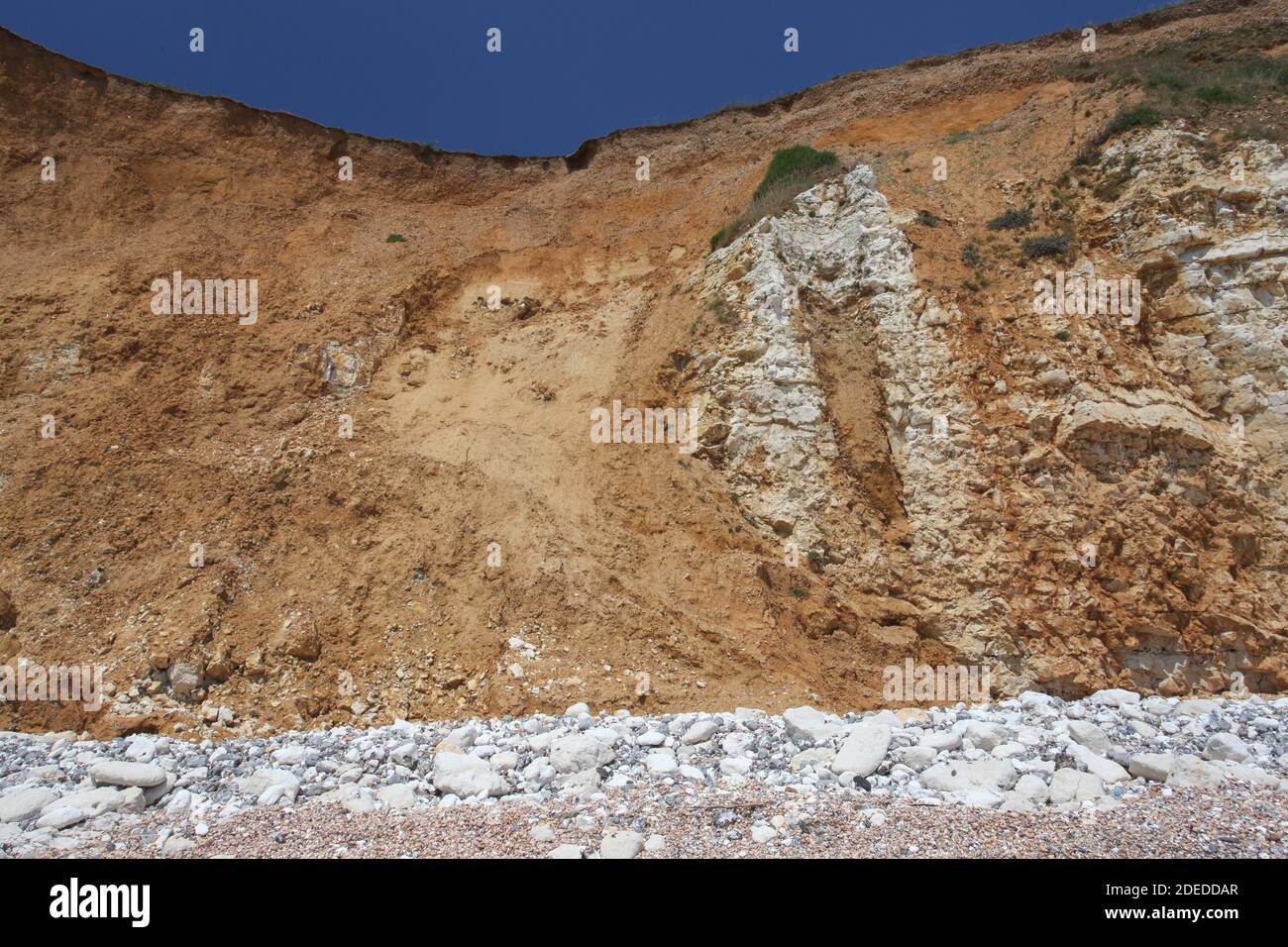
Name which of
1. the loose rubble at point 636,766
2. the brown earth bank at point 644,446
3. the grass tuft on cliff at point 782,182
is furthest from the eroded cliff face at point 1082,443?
the loose rubble at point 636,766

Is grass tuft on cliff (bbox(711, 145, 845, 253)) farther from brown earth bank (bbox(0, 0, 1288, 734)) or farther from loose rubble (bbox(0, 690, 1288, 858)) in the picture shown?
loose rubble (bbox(0, 690, 1288, 858))

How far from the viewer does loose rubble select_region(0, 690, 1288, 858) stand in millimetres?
6348

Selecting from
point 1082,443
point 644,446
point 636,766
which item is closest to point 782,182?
point 644,446

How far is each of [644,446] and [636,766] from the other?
23.1ft

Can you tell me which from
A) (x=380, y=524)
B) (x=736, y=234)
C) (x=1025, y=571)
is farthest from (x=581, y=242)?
(x=1025, y=571)

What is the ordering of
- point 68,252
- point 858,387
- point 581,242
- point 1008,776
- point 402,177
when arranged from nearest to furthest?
point 1008,776 < point 858,387 < point 68,252 < point 581,242 < point 402,177

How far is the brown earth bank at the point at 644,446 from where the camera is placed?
34.0 ft

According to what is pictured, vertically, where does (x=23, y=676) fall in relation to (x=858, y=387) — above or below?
below

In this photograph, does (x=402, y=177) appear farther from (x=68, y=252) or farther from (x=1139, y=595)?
(x=1139, y=595)

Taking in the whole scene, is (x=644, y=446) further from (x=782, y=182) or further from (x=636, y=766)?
(x=782, y=182)

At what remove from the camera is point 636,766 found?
284 inches

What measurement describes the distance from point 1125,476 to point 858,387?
4375 mm

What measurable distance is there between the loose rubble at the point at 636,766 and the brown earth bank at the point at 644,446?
1.12 metres

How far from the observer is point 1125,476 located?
12.1 metres
